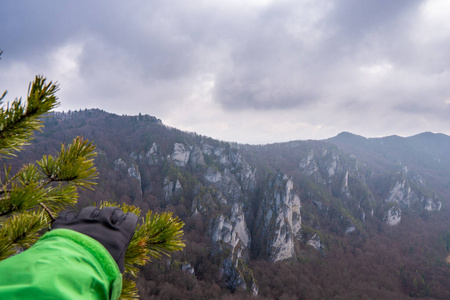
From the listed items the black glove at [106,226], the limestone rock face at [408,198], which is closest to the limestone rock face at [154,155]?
the black glove at [106,226]

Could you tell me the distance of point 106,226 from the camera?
4.32 ft

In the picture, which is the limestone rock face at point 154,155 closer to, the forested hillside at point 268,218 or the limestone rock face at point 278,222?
the forested hillside at point 268,218

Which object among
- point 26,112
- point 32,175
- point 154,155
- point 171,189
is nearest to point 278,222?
point 171,189

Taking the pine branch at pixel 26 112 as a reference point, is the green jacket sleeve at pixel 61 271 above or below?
below

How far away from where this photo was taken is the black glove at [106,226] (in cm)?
119

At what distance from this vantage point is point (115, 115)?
158 m

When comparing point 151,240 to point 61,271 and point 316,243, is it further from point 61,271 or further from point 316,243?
point 316,243

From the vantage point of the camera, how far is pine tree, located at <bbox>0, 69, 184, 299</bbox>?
1251 mm

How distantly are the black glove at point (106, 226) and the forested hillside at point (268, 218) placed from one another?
1657 inches

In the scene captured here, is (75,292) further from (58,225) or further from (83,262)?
(58,225)

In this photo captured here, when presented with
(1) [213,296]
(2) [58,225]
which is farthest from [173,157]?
(2) [58,225]

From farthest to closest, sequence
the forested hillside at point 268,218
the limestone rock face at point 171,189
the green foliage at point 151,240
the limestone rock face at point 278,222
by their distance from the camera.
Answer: the limestone rock face at point 171,189 < the limestone rock face at point 278,222 < the forested hillside at point 268,218 < the green foliage at point 151,240

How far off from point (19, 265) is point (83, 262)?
224 mm

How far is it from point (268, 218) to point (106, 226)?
278 ft
